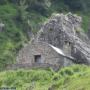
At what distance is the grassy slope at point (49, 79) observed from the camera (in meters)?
43.8

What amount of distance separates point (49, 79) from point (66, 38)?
14789 millimetres

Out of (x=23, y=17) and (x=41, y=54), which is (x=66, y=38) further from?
(x=23, y=17)

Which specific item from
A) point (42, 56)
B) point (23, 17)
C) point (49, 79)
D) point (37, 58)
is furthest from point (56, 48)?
point (23, 17)

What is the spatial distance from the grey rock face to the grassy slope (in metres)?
8.18

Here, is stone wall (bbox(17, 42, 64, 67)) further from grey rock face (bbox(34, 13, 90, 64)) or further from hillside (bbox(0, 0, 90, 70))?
hillside (bbox(0, 0, 90, 70))

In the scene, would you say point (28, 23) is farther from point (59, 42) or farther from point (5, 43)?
point (59, 42)

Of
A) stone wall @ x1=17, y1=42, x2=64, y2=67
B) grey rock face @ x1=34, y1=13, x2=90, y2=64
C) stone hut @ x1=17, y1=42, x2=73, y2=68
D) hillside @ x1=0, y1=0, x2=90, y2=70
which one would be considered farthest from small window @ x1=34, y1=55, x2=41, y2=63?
hillside @ x1=0, y1=0, x2=90, y2=70

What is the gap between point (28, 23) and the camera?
327 ft

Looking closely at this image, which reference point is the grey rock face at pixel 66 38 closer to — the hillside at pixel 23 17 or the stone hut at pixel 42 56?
the stone hut at pixel 42 56

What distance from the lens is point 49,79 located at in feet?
164

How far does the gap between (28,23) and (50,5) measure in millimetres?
12324

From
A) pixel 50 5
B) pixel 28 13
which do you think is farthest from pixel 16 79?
pixel 50 5

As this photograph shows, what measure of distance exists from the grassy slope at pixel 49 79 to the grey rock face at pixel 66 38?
26.8 ft

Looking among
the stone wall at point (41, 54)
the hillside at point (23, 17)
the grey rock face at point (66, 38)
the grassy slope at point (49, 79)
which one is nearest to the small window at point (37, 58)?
the stone wall at point (41, 54)
